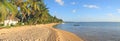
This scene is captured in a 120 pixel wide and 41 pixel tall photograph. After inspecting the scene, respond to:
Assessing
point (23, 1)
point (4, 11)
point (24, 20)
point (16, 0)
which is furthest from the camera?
point (24, 20)

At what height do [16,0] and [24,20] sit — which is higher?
[16,0]

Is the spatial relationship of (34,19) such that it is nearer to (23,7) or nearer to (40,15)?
(40,15)

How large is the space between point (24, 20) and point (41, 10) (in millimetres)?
7164

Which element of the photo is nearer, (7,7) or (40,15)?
(7,7)

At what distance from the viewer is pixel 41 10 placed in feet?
223

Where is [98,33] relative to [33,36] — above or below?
below

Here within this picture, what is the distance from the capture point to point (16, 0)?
1823 inches

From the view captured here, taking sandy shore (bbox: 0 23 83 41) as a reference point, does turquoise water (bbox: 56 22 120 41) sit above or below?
below

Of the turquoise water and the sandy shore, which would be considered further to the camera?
the turquoise water

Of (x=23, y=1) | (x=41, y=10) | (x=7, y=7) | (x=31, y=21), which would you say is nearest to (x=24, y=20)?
(x=31, y=21)

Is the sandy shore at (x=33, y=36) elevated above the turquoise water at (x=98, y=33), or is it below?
above

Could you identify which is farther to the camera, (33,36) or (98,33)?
(98,33)

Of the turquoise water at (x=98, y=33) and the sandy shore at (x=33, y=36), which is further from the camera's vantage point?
the turquoise water at (x=98, y=33)

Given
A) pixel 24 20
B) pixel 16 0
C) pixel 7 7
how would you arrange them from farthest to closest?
pixel 24 20 < pixel 16 0 < pixel 7 7
